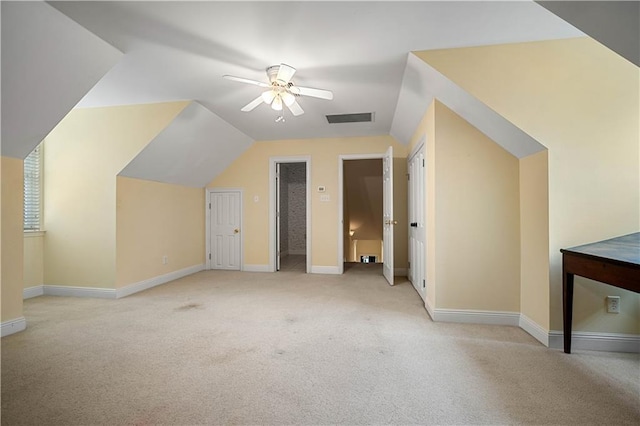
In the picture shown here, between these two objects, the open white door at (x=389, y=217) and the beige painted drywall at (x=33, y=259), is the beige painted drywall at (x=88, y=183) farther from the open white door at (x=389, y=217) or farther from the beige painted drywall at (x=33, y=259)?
the open white door at (x=389, y=217)

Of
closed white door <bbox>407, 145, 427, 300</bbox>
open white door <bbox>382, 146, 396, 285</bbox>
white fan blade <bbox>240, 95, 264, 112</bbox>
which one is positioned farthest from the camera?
open white door <bbox>382, 146, 396, 285</bbox>

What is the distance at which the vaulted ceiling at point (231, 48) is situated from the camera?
6.33 feet

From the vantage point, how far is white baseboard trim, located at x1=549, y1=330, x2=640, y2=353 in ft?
7.15

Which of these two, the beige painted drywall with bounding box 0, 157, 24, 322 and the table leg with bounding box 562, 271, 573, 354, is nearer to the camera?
the table leg with bounding box 562, 271, 573, 354

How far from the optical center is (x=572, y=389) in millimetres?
1720

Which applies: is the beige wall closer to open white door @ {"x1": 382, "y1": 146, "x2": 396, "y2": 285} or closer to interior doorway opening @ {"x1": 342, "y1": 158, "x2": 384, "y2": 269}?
interior doorway opening @ {"x1": 342, "y1": 158, "x2": 384, "y2": 269}

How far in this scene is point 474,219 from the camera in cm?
277

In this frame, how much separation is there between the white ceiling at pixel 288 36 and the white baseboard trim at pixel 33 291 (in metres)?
2.69

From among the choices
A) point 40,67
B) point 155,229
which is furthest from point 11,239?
point 155,229

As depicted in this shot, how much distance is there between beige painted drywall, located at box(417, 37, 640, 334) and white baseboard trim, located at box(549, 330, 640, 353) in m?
0.05

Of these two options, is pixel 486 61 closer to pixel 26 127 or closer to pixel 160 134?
pixel 160 134

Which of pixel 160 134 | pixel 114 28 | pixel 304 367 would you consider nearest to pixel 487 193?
pixel 304 367

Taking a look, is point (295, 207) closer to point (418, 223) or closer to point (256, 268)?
point (256, 268)

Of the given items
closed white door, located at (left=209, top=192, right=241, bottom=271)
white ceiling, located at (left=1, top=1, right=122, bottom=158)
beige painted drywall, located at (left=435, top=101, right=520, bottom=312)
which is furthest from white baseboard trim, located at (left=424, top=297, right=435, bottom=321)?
white ceiling, located at (left=1, top=1, right=122, bottom=158)
